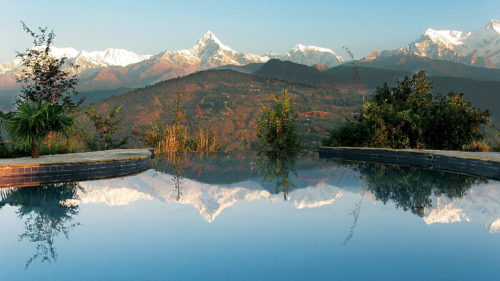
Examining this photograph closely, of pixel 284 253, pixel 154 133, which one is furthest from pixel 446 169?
pixel 154 133

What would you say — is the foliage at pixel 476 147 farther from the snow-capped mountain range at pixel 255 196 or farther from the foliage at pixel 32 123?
the foliage at pixel 32 123

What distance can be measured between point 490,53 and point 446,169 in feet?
510

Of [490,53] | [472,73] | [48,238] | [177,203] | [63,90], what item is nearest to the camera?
[48,238]

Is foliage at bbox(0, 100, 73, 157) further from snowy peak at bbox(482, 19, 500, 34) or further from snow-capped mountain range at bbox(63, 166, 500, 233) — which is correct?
snowy peak at bbox(482, 19, 500, 34)

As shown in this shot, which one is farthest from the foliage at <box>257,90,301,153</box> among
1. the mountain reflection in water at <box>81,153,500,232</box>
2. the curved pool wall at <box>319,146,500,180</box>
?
the mountain reflection in water at <box>81,153,500,232</box>

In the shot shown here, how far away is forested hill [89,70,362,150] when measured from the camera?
48.7 m

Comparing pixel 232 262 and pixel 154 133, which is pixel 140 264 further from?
pixel 154 133

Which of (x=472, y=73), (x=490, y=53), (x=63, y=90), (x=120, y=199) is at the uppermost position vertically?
(x=490, y=53)

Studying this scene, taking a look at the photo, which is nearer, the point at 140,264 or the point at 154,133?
the point at 140,264

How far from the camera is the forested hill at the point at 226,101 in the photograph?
1916 inches

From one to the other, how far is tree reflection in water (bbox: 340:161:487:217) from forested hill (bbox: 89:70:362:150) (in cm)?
3459

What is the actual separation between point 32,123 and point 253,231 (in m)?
6.03

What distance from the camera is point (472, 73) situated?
103 meters

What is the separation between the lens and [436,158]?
8523mm
